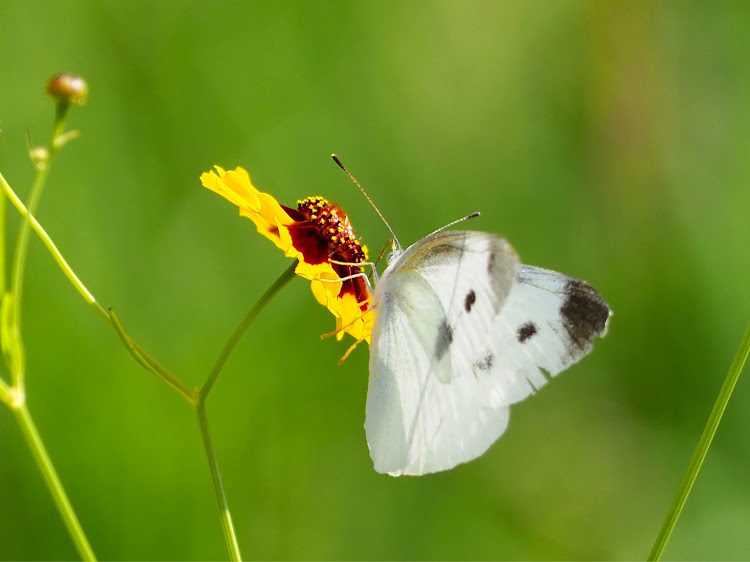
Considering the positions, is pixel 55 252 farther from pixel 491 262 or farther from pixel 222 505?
pixel 491 262

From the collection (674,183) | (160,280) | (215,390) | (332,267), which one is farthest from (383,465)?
(674,183)

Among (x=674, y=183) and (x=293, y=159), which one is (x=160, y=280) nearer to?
(x=293, y=159)

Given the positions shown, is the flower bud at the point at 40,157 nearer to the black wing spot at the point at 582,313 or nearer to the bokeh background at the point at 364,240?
the black wing spot at the point at 582,313

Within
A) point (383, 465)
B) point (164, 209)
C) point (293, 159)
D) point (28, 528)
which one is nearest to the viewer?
point (383, 465)

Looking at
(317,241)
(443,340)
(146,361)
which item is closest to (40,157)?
(146,361)

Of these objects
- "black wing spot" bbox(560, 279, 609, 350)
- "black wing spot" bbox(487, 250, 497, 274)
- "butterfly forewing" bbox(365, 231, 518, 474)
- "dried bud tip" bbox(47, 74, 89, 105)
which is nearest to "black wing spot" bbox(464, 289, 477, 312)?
"butterfly forewing" bbox(365, 231, 518, 474)
